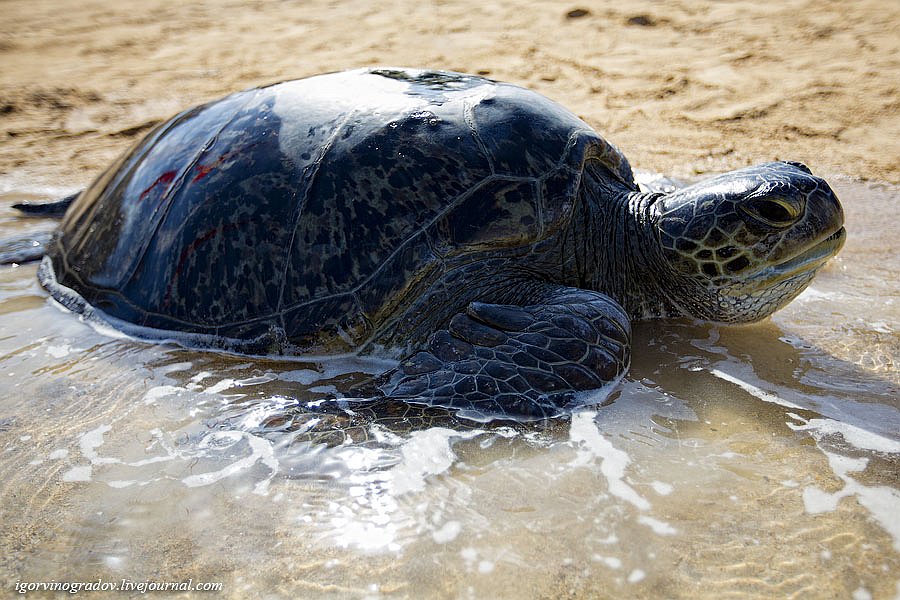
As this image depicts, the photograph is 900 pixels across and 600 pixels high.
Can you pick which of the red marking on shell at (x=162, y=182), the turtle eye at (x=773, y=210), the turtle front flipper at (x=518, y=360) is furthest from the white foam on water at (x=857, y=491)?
the red marking on shell at (x=162, y=182)

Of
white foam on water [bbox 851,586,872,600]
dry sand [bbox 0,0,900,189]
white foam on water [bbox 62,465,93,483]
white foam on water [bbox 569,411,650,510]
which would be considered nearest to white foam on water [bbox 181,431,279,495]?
white foam on water [bbox 62,465,93,483]

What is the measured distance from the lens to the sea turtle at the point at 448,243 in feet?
9.28

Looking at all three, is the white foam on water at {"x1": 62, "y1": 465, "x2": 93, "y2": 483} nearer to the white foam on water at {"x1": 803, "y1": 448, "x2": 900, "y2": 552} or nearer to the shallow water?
the shallow water

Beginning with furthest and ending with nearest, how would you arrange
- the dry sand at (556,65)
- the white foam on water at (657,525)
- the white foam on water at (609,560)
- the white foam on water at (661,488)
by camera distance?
the dry sand at (556,65), the white foam on water at (661,488), the white foam on water at (657,525), the white foam on water at (609,560)

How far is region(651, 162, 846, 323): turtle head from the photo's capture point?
114 inches

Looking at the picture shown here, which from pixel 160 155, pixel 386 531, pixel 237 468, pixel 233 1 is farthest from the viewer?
pixel 233 1

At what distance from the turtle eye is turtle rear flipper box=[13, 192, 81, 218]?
14.6 feet

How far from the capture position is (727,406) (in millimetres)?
2662

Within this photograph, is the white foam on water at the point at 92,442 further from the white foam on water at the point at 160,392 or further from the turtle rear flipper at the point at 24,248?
the turtle rear flipper at the point at 24,248

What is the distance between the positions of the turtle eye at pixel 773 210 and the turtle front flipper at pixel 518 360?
68cm

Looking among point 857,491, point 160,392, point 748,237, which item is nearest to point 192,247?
point 160,392

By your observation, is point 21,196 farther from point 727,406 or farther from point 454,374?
point 727,406

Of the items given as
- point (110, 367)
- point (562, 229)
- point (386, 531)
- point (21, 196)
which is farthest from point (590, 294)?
point (21, 196)

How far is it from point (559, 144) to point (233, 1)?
37.4 feet
